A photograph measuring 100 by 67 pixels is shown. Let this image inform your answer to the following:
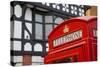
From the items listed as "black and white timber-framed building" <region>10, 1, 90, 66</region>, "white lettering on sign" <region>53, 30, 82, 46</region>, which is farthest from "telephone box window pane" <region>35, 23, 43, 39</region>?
"white lettering on sign" <region>53, 30, 82, 46</region>

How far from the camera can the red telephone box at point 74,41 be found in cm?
175

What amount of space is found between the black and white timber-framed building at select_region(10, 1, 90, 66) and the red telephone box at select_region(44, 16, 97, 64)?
44 millimetres

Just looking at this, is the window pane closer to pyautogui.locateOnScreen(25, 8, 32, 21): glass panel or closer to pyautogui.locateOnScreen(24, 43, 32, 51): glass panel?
pyautogui.locateOnScreen(25, 8, 32, 21): glass panel

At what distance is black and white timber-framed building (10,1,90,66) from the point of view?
181 centimetres

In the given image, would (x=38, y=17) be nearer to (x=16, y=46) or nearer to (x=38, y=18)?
(x=38, y=18)

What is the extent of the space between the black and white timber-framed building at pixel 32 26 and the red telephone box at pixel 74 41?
4cm

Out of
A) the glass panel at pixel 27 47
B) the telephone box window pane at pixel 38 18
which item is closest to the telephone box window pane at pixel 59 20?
the telephone box window pane at pixel 38 18

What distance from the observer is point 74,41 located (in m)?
1.79

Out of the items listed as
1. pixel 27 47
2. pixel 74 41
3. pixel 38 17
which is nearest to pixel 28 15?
pixel 38 17

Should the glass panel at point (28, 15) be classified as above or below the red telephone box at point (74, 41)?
above

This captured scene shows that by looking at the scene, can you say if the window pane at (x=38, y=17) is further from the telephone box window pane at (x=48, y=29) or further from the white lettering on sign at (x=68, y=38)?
the white lettering on sign at (x=68, y=38)

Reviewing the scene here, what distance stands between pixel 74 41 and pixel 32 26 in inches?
11.7

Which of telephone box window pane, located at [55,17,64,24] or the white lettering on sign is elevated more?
telephone box window pane, located at [55,17,64,24]
